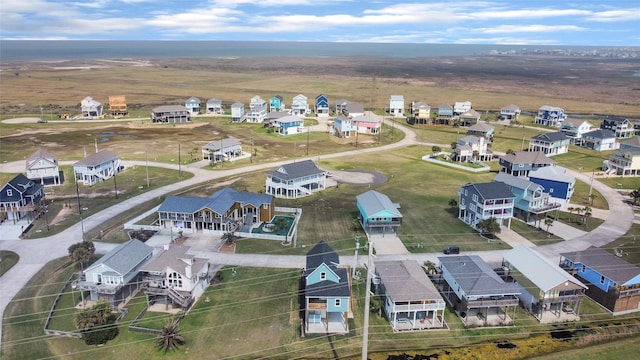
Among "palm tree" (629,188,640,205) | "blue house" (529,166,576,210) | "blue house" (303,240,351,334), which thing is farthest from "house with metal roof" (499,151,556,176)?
"blue house" (303,240,351,334)

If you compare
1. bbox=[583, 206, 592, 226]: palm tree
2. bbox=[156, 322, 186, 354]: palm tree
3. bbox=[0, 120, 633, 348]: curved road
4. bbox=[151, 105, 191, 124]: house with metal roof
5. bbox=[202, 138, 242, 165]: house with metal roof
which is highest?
bbox=[151, 105, 191, 124]: house with metal roof

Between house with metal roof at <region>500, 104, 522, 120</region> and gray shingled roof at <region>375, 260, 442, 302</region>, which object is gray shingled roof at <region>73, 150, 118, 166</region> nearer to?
gray shingled roof at <region>375, 260, 442, 302</region>

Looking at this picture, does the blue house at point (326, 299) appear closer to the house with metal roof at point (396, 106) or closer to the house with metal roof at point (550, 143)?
the house with metal roof at point (550, 143)

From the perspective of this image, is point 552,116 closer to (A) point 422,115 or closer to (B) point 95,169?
(A) point 422,115

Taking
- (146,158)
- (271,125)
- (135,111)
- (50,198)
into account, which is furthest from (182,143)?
(135,111)

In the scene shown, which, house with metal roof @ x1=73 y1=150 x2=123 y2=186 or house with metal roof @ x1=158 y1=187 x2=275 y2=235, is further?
house with metal roof @ x1=73 y1=150 x2=123 y2=186

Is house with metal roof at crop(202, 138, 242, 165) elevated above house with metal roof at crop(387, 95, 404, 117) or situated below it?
below

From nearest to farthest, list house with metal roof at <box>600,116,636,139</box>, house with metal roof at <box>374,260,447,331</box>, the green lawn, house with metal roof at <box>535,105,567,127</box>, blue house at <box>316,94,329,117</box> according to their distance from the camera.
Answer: house with metal roof at <box>374,260,447,331</box> < the green lawn < house with metal roof at <box>600,116,636,139</box> < house with metal roof at <box>535,105,567,127</box> < blue house at <box>316,94,329,117</box>

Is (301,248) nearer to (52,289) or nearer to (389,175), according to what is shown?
(52,289)
